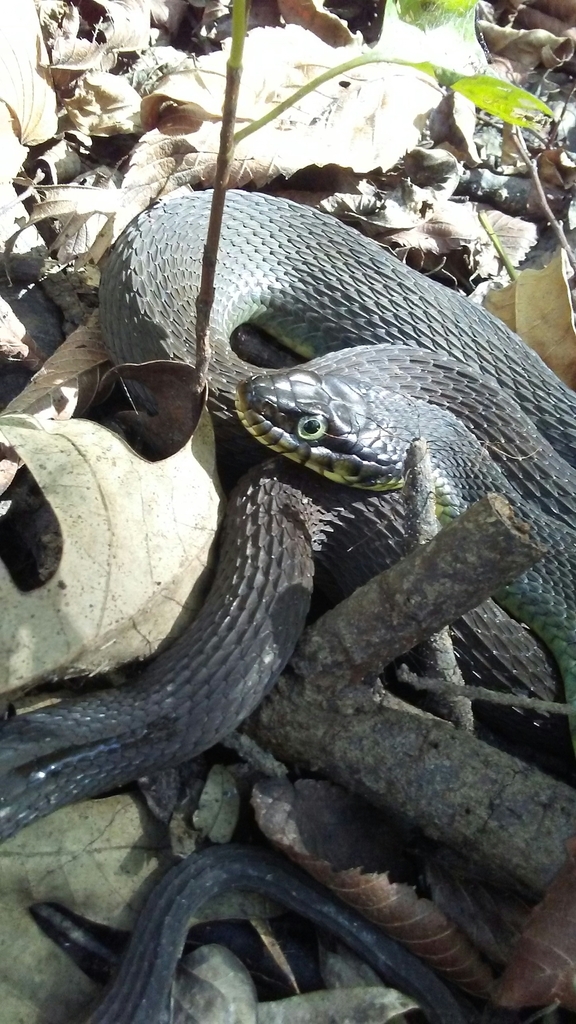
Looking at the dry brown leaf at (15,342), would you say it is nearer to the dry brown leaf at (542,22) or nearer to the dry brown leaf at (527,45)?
the dry brown leaf at (527,45)

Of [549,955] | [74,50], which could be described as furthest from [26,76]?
[549,955]

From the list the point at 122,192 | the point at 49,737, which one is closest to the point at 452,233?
the point at 122,192

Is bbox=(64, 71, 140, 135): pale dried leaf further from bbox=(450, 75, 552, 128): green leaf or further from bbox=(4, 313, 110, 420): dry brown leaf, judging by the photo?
bbox=(450, 75, 552, 128): green leaf

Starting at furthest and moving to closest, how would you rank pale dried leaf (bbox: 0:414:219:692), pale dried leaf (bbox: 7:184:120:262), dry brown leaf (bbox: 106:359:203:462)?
pale dried leaf (bbox: 7:184:120:262) < dry brown leaf (bbox: 106:359:203:462) < pale dried leaf (bbox: 0:414:219:692)

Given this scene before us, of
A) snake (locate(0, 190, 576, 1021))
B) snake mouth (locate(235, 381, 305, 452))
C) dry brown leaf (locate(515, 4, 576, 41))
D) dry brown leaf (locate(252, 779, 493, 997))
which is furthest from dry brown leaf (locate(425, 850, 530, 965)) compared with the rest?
dry brown leaf (locate(515, 4, 576, 41))

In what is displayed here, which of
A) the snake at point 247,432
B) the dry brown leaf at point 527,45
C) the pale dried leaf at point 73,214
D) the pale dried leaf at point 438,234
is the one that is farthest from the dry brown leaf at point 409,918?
the dry brown leaf at point 527,45

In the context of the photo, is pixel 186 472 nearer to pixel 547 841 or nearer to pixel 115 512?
pixel 115 512

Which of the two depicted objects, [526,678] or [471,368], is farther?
[471,368]
